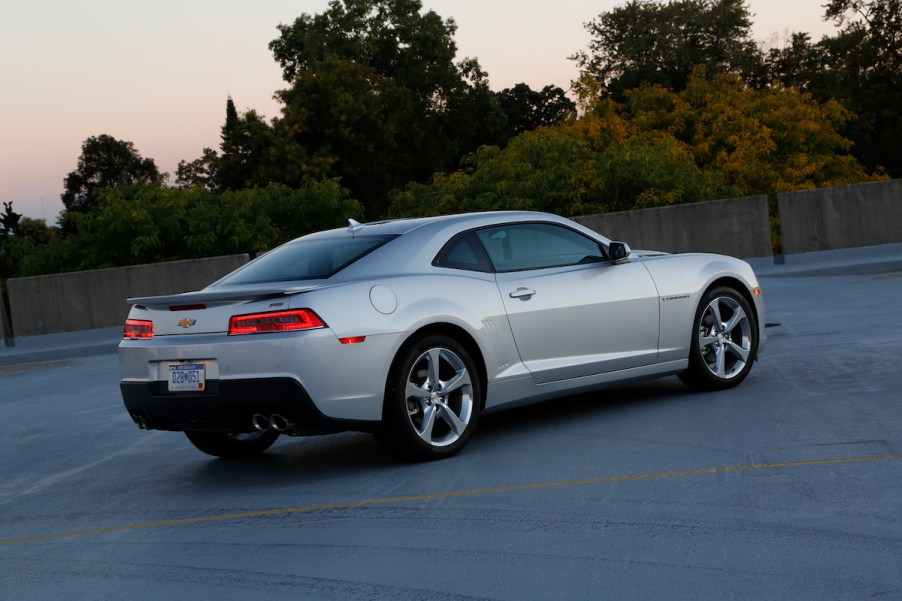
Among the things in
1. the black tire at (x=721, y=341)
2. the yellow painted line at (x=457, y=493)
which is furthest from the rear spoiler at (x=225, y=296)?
the black tire at (x=721, y=341)

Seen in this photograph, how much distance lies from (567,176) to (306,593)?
2490 cm

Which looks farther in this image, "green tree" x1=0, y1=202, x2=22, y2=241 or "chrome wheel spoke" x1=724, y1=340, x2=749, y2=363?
"green tree" x1=0, y1=202, x2=22, y2=241

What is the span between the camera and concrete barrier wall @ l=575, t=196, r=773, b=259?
21.1 meters

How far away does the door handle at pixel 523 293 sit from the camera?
25.9ft

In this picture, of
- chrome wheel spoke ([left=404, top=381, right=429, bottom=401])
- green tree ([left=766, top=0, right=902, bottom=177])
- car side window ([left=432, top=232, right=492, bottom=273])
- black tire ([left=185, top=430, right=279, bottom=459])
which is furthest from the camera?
green tree ([left=766, top=0, right=902, bottom=177])

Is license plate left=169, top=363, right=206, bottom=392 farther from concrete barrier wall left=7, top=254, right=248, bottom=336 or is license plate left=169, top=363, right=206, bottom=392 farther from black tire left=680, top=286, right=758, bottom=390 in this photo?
concrete barrier wall left=7, top=254, right=248, bottom=336

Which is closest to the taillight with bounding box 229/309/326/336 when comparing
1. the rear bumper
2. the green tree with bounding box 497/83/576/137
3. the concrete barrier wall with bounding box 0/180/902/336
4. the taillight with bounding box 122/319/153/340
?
the rear bumper

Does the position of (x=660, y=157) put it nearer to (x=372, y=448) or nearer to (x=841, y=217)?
(x=841, y=217)

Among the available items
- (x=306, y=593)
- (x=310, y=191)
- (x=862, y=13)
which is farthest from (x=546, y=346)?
(x=862, y=13)

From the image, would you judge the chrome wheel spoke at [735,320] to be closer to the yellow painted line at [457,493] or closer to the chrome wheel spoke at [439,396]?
the chrome wheel spoke at [439,396]

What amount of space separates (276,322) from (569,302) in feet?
6.96

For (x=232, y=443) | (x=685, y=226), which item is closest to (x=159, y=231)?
(x=685, y=226)

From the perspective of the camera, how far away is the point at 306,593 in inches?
192

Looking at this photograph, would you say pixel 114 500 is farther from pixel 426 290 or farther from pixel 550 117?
pixel 550 117
